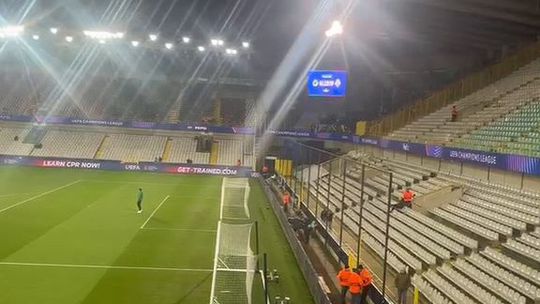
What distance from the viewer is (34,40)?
4722 centimetres

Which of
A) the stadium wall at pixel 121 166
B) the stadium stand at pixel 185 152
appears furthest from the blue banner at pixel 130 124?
the stadium wall at pixel 121 166

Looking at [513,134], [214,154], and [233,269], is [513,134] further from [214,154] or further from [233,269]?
[214,154]

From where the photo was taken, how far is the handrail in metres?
28.3

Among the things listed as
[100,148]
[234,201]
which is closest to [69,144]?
[100,148]

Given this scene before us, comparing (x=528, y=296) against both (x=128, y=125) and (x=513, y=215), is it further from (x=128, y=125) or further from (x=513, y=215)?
(x=128, y=125)

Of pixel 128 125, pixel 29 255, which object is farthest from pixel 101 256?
pixel 128 125

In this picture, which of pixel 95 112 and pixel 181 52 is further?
pixel 95 112

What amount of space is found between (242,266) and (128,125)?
3570 cm

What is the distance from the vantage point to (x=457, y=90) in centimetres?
3272

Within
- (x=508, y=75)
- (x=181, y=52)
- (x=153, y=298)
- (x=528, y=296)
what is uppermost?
(x=181, y=52)

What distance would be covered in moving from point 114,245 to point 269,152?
29.8 metres

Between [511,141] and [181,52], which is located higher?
[181,52]

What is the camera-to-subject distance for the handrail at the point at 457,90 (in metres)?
28.3

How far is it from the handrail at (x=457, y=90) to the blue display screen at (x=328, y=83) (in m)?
4.25
